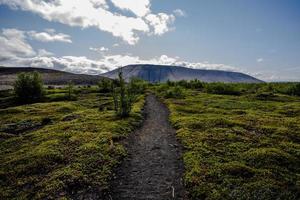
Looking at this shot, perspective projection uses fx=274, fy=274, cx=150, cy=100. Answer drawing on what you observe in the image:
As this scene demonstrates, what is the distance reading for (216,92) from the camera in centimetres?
8875

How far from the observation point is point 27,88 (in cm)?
6638

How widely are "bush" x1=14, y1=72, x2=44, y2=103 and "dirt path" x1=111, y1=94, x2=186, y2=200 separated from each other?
4790 cm

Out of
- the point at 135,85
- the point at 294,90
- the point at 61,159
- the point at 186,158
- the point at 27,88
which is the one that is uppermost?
the point at 135,85

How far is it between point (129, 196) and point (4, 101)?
62.0 m

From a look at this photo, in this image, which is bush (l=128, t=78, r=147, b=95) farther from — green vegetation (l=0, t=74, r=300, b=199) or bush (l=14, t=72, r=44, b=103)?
bush (l=14, t=72, r=44, b=103)

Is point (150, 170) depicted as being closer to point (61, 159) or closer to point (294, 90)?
point (61, 159)

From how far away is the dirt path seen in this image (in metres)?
14.1

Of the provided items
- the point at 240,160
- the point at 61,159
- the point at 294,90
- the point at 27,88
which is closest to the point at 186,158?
the point at 240,160

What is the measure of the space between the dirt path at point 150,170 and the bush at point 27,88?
157ft

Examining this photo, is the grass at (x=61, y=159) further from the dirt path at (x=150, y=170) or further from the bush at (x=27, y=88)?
the bush at (x=27, y=88)

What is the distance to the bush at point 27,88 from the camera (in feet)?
213

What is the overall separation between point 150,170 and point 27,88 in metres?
58.0

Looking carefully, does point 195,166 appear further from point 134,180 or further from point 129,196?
point 129,196

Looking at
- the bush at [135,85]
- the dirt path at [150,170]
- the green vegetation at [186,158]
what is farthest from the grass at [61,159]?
the bush at [135,85]
